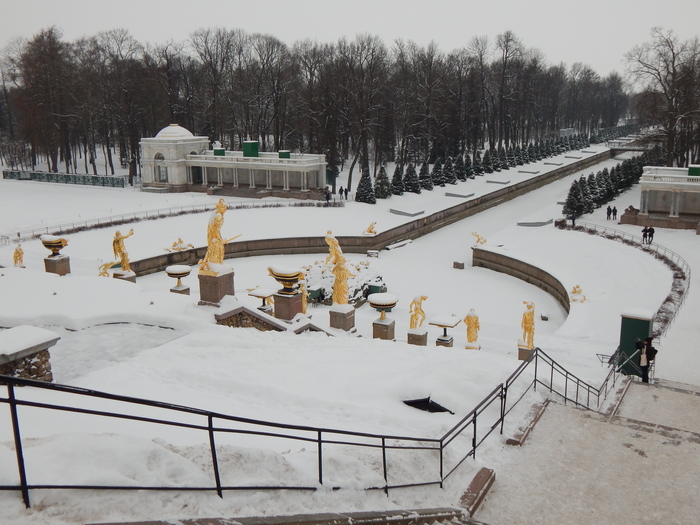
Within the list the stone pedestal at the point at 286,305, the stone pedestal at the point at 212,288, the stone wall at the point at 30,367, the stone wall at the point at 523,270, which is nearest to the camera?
the stone wall at the point at 30,367

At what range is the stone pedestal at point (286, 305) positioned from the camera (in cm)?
1540

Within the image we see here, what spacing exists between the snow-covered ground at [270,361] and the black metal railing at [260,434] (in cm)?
9

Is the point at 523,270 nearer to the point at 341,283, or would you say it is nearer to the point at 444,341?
the point at 444,341

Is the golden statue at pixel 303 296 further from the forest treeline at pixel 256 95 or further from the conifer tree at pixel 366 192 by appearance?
the forest treeline at pixel 256 95

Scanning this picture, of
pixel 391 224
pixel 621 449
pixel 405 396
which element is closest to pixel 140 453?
pixel 405 396

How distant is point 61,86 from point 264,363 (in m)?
57.5

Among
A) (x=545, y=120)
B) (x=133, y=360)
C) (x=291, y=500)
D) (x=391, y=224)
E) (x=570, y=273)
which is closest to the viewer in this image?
(x=291, y=500)

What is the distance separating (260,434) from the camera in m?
4.77

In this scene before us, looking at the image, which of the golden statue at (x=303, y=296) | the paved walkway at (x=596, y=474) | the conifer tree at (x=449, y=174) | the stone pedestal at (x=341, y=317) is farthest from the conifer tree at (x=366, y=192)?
the paved walkway at (x=596, y=474)

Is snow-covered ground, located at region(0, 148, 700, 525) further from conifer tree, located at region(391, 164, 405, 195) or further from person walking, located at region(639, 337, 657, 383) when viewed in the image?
conifer tree, located at region(391, 164, 405, 195)

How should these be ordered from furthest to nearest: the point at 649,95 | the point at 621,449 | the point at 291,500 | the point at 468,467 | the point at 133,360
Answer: the point at 649,95 < the point at 133,360 < the point at 621,449 < the point at 468,467 < the point at 291,500

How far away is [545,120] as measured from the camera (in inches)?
3848

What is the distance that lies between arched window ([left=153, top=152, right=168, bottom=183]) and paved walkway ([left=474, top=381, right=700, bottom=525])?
4748cm

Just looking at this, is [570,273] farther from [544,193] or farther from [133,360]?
[544,193]
